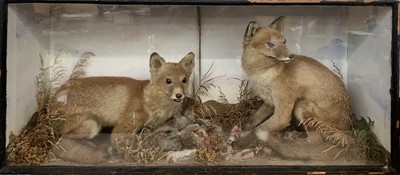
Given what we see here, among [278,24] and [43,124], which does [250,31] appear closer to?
[278,24]

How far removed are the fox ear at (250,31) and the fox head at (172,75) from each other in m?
0.23

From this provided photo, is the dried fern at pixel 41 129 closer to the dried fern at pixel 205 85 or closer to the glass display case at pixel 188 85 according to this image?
the glass display case at pixel 188 85

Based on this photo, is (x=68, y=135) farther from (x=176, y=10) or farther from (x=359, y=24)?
(x=359, y=24)

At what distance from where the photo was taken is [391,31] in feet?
5.77

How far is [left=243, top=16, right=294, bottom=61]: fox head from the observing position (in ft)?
6.06

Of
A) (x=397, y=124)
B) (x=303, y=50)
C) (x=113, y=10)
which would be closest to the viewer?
(x=397, y=124)

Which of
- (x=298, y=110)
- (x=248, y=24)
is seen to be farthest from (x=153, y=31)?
(x=298, y=110)

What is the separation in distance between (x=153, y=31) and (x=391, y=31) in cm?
94

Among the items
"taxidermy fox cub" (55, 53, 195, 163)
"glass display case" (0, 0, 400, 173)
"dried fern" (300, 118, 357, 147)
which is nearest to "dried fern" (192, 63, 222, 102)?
"glass display case" (0, 0, 400, 173)

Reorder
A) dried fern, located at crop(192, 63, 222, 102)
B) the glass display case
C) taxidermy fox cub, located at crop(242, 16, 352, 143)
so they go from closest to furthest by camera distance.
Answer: the glass display case
taxidermy fox cub, located at crop(242, 16, 352, 143)
dried fern, located at crop(192, 63, 222, 102)

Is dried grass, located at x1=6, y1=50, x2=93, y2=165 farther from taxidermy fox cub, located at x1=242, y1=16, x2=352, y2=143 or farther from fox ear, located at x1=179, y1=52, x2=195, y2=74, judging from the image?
taxidermy fox cub, located at x1=242, y1=16, x2=352, y2=143

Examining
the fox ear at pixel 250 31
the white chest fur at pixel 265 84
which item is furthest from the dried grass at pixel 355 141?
the fox ear at pixel 250 31

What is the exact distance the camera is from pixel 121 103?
74.8 inches

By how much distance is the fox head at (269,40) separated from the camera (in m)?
1.85
